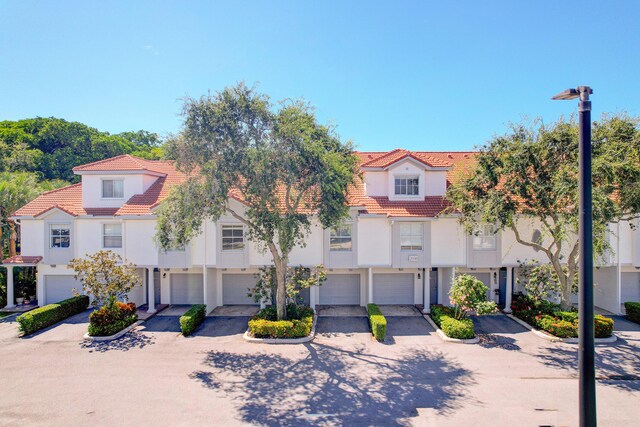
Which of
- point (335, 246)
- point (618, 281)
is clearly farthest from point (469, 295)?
point (618, 281)

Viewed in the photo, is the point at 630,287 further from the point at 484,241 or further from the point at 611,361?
the point at 611,361

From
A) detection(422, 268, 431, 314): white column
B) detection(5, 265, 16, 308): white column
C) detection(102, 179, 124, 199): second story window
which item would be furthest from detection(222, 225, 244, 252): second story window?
detection(5, 265, 16, 308): white column

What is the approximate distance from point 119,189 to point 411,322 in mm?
19194

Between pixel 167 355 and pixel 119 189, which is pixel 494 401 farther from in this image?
pixel 119 189

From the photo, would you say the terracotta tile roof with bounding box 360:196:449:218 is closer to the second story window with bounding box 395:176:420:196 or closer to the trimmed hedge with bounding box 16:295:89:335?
the second story window with bounding box 395:176:420:196

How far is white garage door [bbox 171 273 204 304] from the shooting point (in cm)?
2120

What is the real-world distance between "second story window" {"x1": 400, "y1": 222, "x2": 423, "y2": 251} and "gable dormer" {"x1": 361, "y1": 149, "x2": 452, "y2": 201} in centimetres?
190

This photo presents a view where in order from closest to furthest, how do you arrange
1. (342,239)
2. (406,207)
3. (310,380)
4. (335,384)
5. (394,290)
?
(335,384)
(310,380)
(342,239)
(406,207)
(394,290)

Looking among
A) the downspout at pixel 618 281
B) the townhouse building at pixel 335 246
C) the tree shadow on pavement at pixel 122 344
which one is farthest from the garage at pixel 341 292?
the downspout at pixel 618 281

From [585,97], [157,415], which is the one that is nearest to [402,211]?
[585,97]

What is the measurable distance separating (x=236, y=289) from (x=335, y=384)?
Result: 453 inches

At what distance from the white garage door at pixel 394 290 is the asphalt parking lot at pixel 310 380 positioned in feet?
14.6

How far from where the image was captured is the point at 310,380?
11.6 m

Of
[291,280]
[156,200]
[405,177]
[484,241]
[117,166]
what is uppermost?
[117,166]
